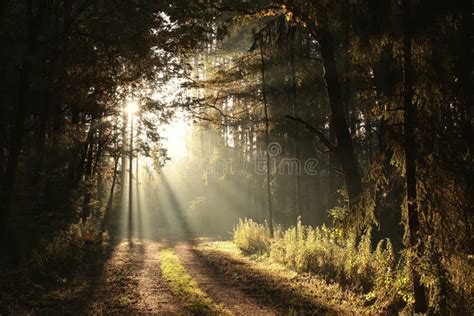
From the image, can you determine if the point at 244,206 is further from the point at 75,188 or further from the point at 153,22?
the point at 153,22

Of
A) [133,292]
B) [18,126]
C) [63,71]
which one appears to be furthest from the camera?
[18,126]

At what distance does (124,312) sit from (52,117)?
11.8 meters

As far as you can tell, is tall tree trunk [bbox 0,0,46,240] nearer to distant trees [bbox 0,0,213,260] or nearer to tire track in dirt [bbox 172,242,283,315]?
distant trees [bbox 0,0,213,260]

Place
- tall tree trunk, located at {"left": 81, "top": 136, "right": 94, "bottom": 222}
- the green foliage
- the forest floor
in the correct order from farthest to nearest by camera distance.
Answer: tall tree trunk, located at {"left": 81, "top": 136, "right": 94, "bottom": 222} < the forest floor < the green foliage

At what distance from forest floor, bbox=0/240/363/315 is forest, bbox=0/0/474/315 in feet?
0.26

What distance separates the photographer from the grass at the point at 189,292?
8.84 metres

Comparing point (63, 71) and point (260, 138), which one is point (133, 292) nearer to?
point (63, 71)

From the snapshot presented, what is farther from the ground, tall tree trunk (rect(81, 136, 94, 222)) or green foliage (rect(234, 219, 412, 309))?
tall tree trunk (rect(81, 136, 94, 222))

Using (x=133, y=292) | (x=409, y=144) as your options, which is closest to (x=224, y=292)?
(x=133, y=292)

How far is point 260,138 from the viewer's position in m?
29.1

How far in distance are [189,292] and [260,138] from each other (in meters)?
19.3

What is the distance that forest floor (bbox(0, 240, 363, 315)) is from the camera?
8938 mm

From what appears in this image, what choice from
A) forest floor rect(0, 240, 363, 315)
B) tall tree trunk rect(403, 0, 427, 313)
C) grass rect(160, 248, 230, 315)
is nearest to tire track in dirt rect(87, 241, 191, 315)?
forest floor rect(0, 240, 363, 315)

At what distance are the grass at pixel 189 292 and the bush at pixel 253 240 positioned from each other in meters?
4.64
